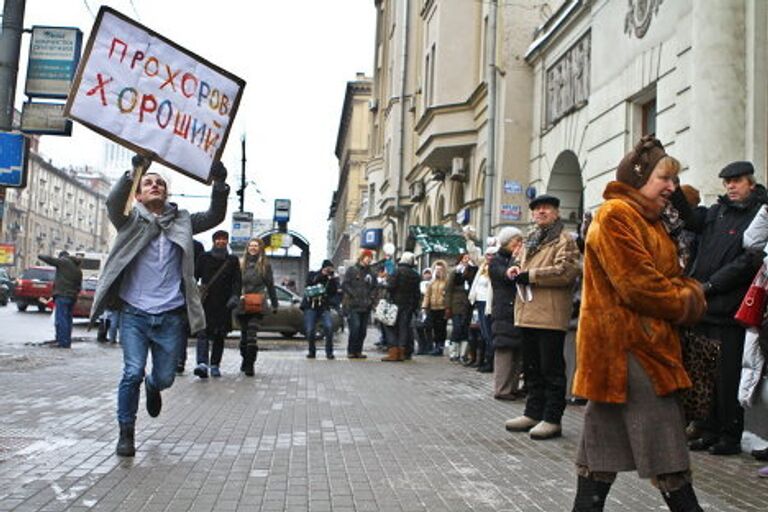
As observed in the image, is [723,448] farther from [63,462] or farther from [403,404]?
[63,462]

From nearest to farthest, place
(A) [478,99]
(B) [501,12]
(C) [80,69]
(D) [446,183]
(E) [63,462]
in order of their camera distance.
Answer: (E) [63,462], (C) [80,69], (B) [501,12], (A) [478,99], (D) [446,183]

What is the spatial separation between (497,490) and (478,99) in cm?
1889

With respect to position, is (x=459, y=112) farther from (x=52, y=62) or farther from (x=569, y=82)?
(x=52, y=62)

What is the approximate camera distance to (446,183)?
28.3 metres

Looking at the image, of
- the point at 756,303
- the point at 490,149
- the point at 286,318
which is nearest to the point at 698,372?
the point at 756,303

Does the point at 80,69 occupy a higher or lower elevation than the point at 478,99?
lower

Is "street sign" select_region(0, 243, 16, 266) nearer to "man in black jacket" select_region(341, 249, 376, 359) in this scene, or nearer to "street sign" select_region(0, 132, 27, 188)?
"man in black jacket" select_region(341, 249, 376, 359)

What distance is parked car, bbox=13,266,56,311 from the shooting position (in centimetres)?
3666

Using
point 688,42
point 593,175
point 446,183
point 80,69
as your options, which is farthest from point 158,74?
point 446,183

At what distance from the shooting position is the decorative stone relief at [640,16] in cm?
1303

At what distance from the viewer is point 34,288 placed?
36.7 m

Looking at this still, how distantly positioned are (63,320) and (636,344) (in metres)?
14.5

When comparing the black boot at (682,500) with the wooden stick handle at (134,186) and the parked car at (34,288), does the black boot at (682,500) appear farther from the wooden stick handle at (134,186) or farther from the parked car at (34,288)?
the parked car at (34,288)

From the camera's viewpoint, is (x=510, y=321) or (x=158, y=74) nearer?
(x=158, y=74)
